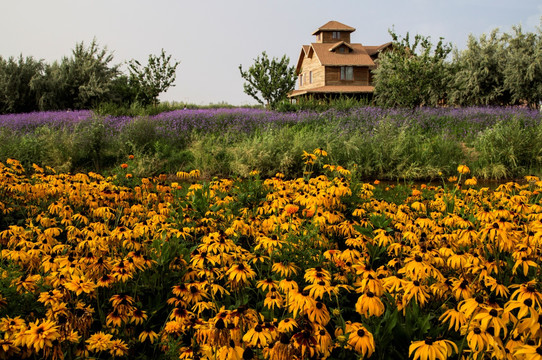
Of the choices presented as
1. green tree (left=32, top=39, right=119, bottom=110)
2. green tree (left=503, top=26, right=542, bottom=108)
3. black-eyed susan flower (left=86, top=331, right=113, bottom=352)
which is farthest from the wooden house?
black-eyed susan flower (left=86, top=331, right=113, bottom=352)

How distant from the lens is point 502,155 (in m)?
10.4

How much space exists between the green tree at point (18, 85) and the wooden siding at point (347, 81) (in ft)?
67.8

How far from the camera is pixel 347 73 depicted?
34719mm

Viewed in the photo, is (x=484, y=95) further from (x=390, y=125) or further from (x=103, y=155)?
(x=103, y=155)

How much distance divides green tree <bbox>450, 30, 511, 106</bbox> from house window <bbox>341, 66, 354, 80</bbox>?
7.86m

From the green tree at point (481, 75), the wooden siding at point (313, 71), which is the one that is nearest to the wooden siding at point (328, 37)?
the wooden siding at point (313, 71)

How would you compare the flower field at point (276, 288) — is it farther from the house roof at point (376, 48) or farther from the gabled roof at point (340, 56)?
the house roof at point (376, 48)

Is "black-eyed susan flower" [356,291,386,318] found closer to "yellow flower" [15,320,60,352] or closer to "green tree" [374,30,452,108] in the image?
"yellow flower" [15,320,60,352]

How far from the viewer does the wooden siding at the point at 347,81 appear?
1356 inches

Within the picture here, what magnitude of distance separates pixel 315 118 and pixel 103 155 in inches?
283

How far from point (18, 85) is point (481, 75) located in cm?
2853

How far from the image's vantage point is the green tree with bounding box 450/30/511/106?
1154 inches

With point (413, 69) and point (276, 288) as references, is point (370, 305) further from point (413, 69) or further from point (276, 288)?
point (413, 69)

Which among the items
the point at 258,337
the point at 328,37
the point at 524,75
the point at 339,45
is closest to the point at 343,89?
the point at 339,45
